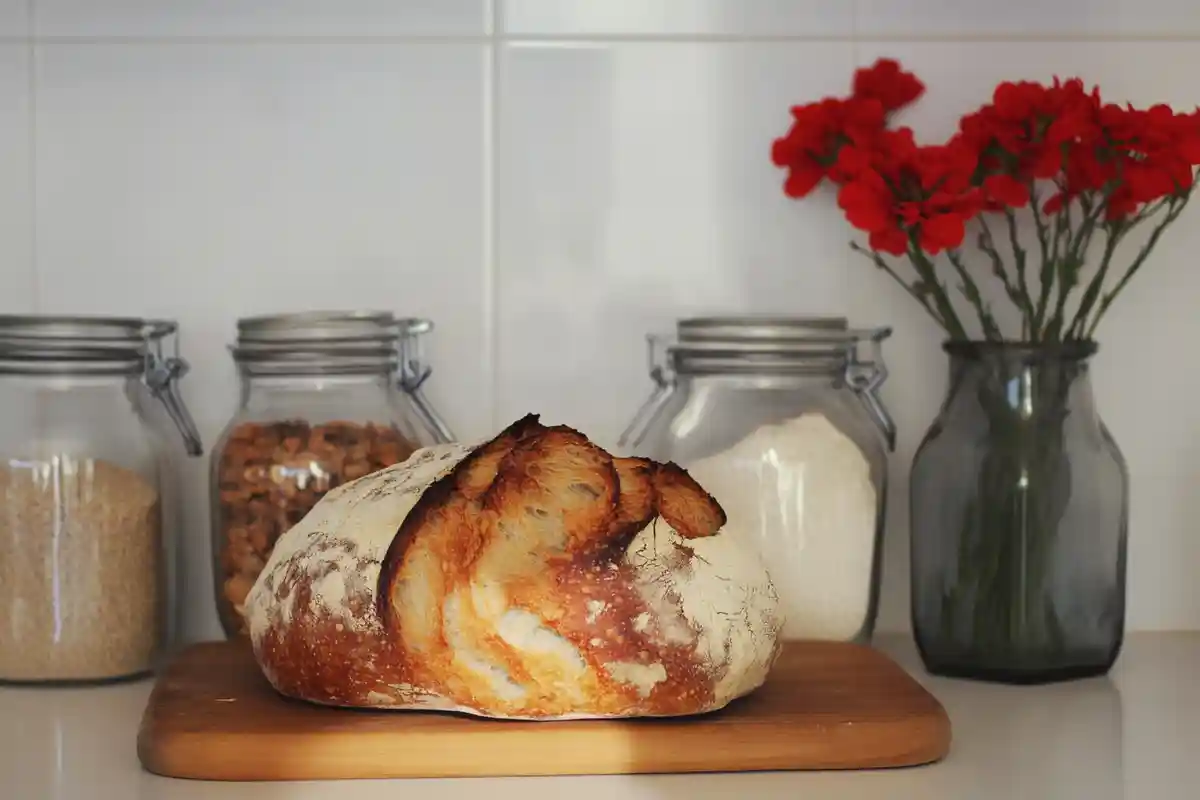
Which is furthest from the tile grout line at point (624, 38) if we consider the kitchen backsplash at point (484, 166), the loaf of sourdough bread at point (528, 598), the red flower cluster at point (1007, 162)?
the loaf of sourdough bread at point (528, 598)

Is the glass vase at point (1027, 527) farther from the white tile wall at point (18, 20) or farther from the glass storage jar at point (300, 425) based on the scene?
the white tile wall at point (18, 20)

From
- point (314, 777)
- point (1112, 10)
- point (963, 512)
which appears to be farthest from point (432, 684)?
point (1112, 10)

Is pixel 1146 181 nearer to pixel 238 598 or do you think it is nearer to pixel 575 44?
pixel 575 44

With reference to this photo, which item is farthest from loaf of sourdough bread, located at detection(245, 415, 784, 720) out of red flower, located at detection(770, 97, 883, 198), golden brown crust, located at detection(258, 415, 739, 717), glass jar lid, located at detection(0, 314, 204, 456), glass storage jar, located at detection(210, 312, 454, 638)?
red flower, located at detection(770, 97, 883, 198)

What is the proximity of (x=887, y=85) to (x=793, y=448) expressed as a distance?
333 mm

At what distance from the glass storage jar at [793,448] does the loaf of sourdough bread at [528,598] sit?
6.4 inches

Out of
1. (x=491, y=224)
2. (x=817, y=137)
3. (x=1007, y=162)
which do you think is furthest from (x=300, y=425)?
(x=1007, y=162)

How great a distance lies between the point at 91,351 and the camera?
91cm

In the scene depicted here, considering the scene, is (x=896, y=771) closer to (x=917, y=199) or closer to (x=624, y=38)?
(x=917, y=199)

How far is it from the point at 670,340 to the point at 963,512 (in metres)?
0.27

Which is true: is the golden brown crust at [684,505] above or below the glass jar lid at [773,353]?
below

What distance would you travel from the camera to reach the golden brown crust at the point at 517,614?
694mm

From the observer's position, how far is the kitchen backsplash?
3.48 feet

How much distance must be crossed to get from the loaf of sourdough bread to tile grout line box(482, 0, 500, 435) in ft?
1.02
